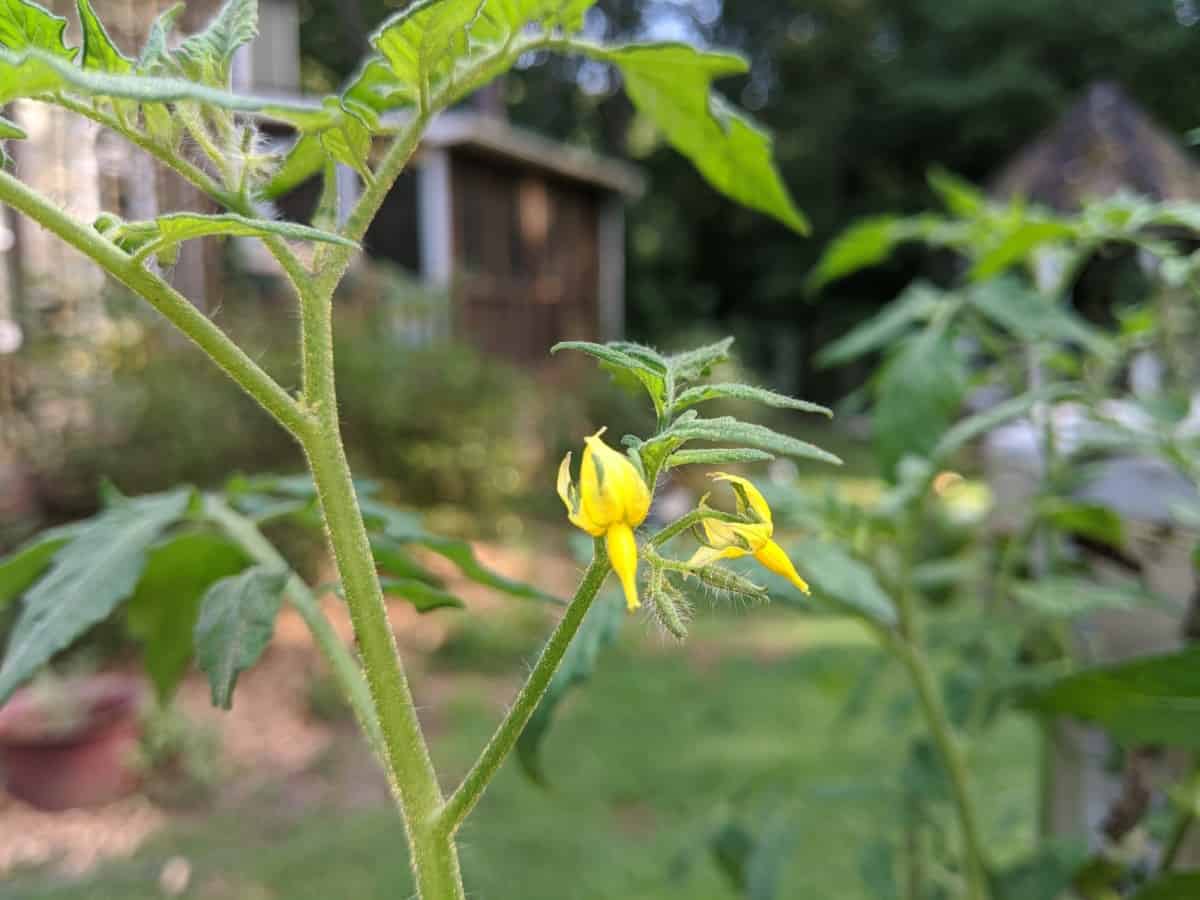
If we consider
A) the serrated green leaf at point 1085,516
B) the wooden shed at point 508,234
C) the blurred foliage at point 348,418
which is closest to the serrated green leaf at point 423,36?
the serrated green leaf at point 1085,516

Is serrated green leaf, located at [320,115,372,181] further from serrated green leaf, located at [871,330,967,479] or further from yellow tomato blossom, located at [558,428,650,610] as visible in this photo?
serrated green leaf, located at [871,330,967,479]

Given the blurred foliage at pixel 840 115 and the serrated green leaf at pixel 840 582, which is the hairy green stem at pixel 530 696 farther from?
the blurred foliage at pixel 840 115

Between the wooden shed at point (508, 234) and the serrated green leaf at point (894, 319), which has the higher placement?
the wooden shed at point (508, 234)

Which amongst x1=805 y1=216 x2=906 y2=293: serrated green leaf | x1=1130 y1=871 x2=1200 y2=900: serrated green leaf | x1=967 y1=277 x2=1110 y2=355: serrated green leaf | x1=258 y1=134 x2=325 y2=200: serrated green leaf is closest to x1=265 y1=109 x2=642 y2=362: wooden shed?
x1=805 y1=216 x2=906 y2=293: serrated green leaf

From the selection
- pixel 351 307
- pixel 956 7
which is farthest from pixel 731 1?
pixel 351 307

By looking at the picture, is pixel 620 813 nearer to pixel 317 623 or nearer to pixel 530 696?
pixel 317 623

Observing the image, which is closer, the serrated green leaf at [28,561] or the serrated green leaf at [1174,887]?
the serrated green leaf at [1174,887]
